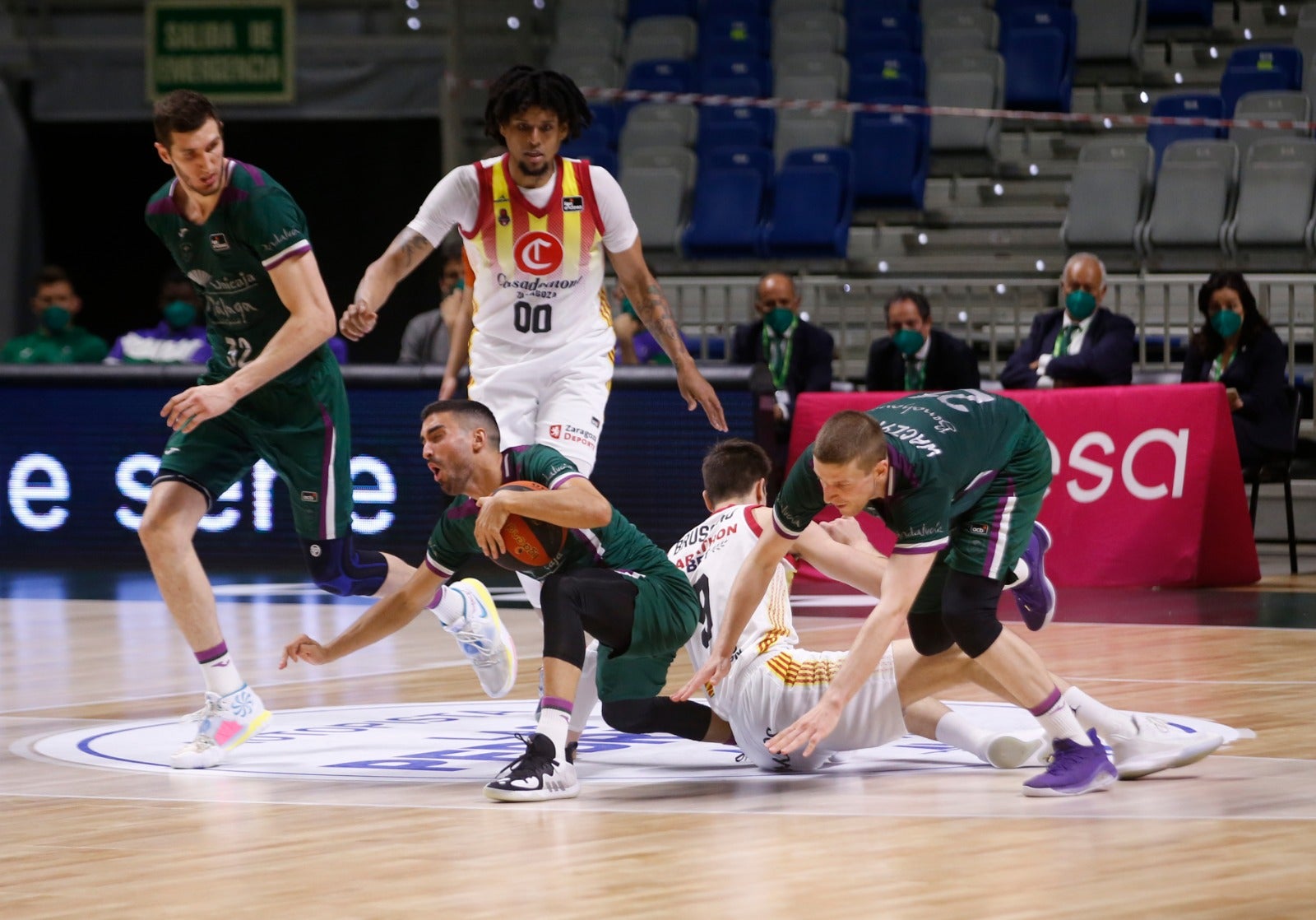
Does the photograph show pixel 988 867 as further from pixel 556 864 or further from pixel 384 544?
pixel 384 544

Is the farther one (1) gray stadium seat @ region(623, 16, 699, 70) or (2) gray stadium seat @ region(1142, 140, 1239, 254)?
(1) gray stadium seat @ region(623, 16, 699, 70)

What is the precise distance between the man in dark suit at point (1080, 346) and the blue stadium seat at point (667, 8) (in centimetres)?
825

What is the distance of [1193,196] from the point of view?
1529 cm

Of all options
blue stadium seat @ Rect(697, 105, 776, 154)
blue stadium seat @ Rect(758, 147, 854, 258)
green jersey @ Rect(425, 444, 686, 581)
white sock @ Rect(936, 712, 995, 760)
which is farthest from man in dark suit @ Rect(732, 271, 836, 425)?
white sock @ Rect(936, 712, 995, 760)

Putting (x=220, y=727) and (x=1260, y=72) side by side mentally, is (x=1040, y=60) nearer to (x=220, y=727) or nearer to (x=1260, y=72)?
(x=1260, y=72)

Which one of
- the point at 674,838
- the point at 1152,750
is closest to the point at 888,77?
the point at 1152,750

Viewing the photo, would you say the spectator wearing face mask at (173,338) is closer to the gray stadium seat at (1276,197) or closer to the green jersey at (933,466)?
the gray stadium seat at (1276,197)

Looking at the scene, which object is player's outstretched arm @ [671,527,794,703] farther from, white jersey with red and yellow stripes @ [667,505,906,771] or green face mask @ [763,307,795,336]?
green face mask @ [763,307,795,336]

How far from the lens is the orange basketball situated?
5.43 metres

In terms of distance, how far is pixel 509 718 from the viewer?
22.1 ft

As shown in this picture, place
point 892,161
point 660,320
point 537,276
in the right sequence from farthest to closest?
point 892,161
point 660,320
point 537,276

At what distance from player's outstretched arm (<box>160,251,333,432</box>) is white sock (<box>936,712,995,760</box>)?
7.08 ft

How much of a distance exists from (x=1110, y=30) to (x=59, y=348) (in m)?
→ 9.56

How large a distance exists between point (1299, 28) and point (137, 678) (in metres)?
12.5
